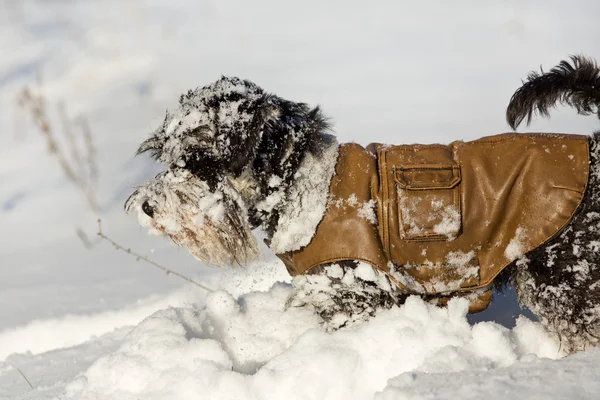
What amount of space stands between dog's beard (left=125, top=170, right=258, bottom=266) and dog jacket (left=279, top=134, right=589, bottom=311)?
436 mm

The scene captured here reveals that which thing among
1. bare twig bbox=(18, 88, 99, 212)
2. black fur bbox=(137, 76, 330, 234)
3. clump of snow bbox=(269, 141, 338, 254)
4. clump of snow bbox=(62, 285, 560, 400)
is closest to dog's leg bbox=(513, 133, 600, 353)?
clump of snow bbox=(62, 285, 560, 400)

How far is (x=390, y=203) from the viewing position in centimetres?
303

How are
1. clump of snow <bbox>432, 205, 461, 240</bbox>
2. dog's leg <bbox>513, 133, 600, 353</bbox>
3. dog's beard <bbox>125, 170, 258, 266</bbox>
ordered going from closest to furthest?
dog's leg <bbox>513, 133, 600, 353</bbox>, clump of snow <bbox>432, 205, 461, 240</bbox>, dog's beard <bbox>125, 170, 258, 266</bbox>

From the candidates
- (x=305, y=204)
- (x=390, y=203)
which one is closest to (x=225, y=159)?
(x=305, y=204)

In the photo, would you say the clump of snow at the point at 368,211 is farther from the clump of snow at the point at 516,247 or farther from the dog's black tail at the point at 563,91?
the dog's black tail at the point at 563,91

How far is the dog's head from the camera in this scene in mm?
3049

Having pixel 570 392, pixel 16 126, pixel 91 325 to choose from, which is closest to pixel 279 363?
pixel 570 392

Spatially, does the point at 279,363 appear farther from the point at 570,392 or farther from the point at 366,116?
the point at 366,116

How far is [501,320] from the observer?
3.68m

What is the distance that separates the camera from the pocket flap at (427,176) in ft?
9.84

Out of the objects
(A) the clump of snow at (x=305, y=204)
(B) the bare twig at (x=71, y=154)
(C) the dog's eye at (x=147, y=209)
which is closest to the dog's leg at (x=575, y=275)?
(A) the clump of snow at (x=305, y=204)

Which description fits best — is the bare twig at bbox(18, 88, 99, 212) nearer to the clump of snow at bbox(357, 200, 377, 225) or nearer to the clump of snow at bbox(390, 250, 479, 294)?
the clump of snow at bbox(357, 200, 377, 225)

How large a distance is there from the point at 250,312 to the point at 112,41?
5475 millimetres

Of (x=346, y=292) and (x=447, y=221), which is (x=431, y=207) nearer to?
(x=447, y=221)
